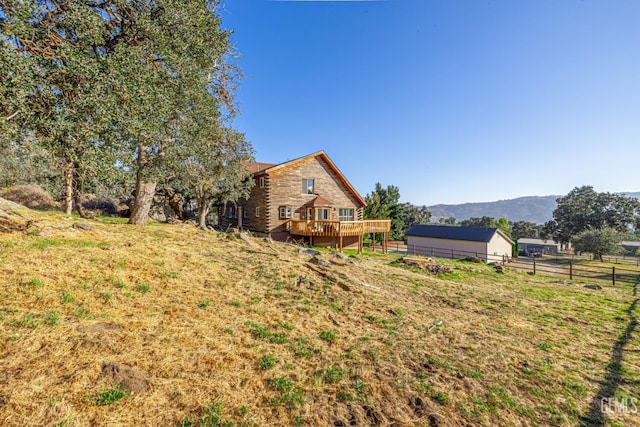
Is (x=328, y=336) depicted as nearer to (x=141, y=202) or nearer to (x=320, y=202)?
(x=141, y=202)

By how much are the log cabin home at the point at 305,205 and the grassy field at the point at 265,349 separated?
1144 centimetres

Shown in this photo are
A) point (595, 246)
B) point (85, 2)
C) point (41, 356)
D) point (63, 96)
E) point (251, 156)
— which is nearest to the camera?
point (41, 356)

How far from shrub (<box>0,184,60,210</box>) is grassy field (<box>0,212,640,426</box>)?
1373 cm

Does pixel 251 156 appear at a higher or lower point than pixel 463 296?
higher

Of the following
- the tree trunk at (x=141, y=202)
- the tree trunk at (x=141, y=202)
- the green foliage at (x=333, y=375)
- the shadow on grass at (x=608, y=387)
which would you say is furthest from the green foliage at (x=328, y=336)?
the tree trunk at (x=141, y=202)

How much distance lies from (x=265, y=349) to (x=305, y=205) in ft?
57.1

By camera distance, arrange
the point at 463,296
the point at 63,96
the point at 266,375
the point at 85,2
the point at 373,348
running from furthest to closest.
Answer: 1. the point at 463,296
2. the point at 85,2
3. the point at 63,96
4. the point at 373,348
5. the point at 266,375

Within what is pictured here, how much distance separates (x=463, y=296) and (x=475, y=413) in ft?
19.9

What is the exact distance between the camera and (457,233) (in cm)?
3222

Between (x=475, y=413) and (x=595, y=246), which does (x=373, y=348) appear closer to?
(x=475, y=413)

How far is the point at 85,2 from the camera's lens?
6.27 m

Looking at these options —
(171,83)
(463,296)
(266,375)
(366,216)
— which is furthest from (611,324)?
(366,216)

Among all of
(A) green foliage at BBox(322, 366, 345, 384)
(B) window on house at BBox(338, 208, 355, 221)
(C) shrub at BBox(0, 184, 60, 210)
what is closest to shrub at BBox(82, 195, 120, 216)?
(C) shrub at BBox(0, 184, 60, 210)

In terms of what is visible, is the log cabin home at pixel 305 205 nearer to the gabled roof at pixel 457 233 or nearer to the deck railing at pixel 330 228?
the deck railing at pixel 330 228
